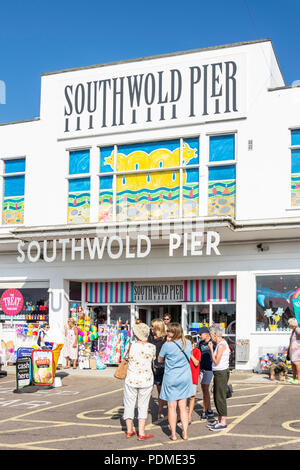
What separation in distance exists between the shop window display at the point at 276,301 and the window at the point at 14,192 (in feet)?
29.4

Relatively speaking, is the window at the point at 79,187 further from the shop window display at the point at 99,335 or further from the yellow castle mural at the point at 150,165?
the shop window display at the point at 99,335

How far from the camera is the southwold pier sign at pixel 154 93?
1805 centimetres

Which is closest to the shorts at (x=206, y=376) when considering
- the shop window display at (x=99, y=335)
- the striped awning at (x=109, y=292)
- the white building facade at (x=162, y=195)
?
the white building facade at (x=162, y=195)

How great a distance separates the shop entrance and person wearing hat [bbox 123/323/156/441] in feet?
36.4

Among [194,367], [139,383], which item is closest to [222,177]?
[194,367]

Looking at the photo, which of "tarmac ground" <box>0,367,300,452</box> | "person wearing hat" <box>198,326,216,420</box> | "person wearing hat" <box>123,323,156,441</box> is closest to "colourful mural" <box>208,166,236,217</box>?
"tarmac ground" <box>0,367,300,452</box>

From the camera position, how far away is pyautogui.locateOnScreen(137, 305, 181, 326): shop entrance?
19.2 metres

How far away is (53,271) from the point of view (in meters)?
20.1

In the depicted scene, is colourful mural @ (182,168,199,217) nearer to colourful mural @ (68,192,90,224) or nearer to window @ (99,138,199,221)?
window @ (99,138,199,221)

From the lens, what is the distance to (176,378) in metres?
7.98

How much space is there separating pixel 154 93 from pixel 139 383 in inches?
508

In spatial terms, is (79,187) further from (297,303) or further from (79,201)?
(297,303)
